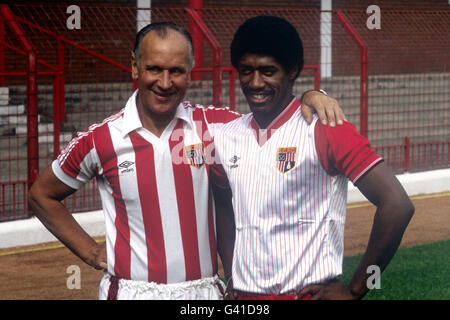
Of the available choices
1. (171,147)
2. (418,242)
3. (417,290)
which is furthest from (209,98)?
(171,147)

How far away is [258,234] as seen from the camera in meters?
3.15

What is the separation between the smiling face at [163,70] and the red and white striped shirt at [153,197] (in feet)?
0.48

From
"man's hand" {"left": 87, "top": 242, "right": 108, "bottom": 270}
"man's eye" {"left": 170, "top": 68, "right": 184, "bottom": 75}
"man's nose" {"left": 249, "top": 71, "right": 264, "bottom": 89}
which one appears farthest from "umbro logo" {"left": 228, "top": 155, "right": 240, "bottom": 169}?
"man's hand" {"left": 87, "top": 242, "right": 108, "bottom": 270}

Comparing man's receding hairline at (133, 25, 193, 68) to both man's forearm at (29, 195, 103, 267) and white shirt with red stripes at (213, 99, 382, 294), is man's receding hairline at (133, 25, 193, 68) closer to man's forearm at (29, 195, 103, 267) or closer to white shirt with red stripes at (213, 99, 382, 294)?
white shirt with red stripes at (213, 99, 382, 294)

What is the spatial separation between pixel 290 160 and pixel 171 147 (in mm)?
655

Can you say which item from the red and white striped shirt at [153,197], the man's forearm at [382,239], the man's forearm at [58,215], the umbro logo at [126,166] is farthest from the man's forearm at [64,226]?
the man's forearm at [382,239]

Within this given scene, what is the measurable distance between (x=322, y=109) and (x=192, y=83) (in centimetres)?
839

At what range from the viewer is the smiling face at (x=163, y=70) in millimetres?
3373

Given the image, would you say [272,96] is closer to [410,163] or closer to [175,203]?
[175,203]

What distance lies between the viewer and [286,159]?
312 centimetres

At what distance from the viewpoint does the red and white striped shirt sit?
11.4ft

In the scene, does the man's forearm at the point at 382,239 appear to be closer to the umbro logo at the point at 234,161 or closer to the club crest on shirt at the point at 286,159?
the club crest on shirt at the point at 286,159

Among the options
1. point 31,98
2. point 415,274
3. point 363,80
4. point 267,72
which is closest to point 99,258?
point 267,72

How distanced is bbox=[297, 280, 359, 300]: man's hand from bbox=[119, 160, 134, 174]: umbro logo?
94 centimetres
